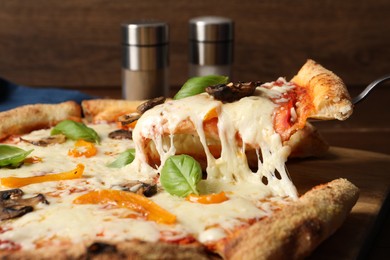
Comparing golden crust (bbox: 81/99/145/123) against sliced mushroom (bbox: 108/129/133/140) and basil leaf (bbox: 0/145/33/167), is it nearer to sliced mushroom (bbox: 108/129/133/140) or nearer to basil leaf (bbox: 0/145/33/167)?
sliced mushroom (bbox: 108/129/133/140)

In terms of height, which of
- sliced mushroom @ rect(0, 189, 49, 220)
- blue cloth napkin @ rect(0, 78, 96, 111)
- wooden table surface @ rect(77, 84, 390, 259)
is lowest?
wooden table surface @ rect(77, 84, 390, 259)

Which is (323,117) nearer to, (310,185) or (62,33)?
(310,185)

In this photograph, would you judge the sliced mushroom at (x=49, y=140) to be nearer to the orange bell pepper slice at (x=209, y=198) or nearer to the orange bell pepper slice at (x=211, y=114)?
the orange bell pepper slice at (x=211, y=114)

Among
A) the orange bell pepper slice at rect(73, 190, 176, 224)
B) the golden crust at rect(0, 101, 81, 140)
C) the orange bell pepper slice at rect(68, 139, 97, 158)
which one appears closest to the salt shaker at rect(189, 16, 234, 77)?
the golden crust at rect(0, 101, 81, 140)

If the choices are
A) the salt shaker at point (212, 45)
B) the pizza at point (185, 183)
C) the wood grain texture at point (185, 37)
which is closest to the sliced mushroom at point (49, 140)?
the pizza at point (185, 183)

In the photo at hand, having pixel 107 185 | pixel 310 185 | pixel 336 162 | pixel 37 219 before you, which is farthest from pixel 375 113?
pixel 37 219

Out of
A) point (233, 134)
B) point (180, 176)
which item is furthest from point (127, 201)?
point (233, 134)
